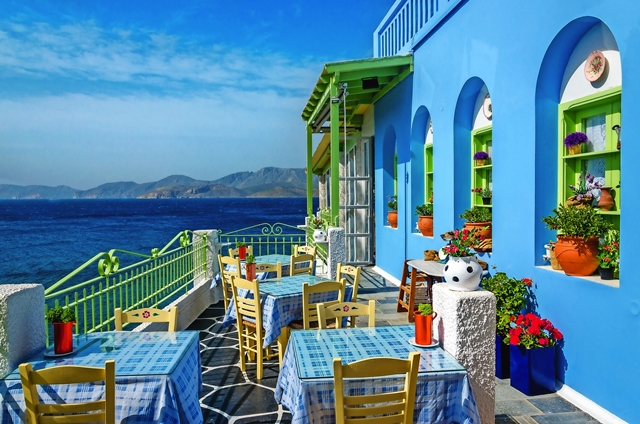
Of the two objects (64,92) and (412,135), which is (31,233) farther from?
(412,135)

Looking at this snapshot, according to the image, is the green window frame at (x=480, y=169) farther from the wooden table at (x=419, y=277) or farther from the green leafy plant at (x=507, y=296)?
the green leafy plant at (x=507, y=296)

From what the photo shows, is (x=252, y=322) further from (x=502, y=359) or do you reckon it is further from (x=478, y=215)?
(x=478, y=215)

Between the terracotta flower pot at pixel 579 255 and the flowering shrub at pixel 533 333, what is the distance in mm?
546

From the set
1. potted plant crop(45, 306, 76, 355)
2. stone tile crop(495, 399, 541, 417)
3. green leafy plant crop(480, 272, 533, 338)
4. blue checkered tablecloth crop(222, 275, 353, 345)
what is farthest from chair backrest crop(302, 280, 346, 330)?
potted plant crop(45, 306, 76, 355)

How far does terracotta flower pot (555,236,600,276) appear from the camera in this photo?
399cm

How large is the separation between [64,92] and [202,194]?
111919 millimetres

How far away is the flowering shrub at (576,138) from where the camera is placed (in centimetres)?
436

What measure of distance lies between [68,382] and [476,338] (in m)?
2.33

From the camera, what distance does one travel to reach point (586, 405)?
3.95m

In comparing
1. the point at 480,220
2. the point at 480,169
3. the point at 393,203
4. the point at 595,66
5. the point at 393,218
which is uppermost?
the point at 595,66

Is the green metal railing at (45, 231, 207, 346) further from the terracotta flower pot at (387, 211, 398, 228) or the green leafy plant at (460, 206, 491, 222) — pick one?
the green leafy plant at (460, 206, 491, 222)

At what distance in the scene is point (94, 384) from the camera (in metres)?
2.66

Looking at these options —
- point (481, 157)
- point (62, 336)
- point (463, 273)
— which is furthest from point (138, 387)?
point (481, 157)

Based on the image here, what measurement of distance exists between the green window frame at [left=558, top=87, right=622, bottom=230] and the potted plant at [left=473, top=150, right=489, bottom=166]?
164 cm
